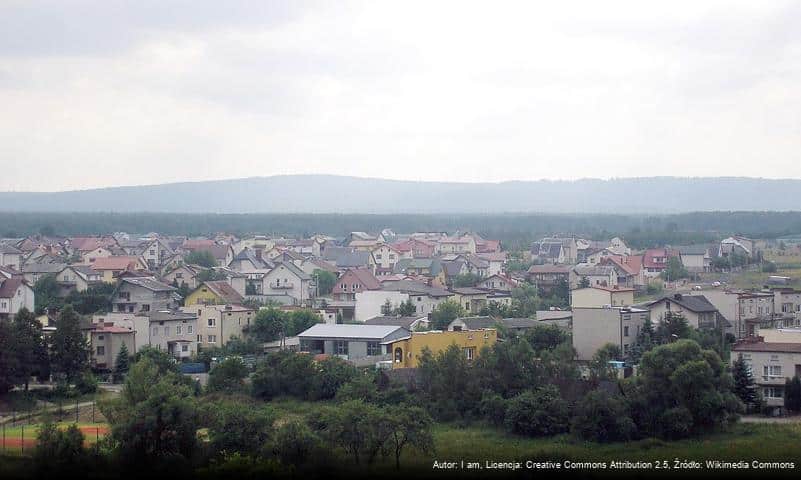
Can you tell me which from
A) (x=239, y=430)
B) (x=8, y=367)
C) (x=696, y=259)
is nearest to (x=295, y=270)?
(x=696, y=259)

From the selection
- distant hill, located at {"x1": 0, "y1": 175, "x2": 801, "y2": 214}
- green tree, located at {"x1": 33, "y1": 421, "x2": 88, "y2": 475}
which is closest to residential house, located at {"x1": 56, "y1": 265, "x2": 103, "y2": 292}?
green tree, located at {"x1": 33, "y1": 421, "x2": 88, "y2": 475}

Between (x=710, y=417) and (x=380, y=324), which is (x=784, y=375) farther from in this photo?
(x=380, y=324)

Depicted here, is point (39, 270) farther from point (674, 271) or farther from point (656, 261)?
point (656, 261)

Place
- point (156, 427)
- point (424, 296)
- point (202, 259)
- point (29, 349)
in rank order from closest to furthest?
point (156, 427), point (29, 349), point (424, 296), point (202, 259)

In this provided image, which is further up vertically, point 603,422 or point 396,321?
point 396,321

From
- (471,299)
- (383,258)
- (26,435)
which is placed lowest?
(26,435)

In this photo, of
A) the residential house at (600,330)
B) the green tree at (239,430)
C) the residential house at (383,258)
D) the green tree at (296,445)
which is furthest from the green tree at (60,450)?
the residential house at (383,258)

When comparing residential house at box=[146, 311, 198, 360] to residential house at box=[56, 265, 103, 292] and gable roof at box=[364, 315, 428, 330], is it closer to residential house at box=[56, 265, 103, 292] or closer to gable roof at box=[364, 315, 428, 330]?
gable roof at box=[364, 315, 428, 330]
